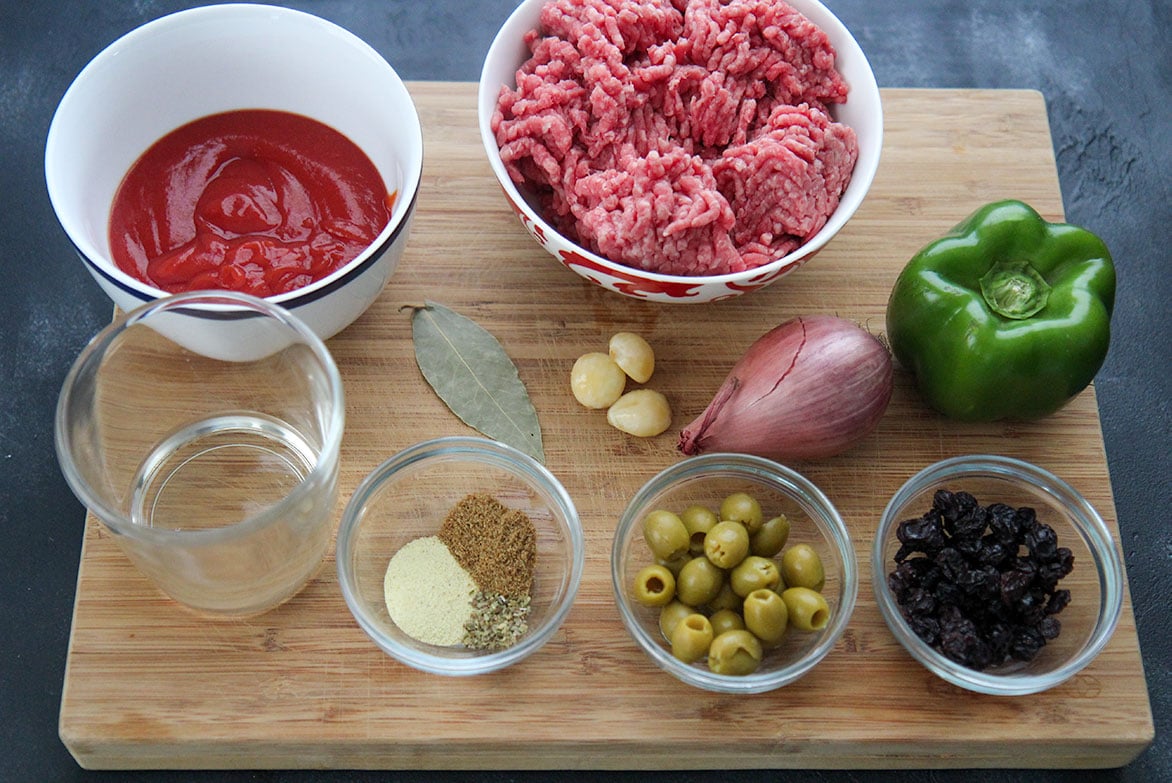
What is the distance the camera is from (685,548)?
6.42ft

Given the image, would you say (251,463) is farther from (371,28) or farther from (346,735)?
(371,28)

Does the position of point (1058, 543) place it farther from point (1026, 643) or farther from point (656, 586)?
point (656, 586)

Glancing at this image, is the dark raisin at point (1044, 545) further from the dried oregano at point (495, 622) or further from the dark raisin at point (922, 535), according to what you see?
the dried oregano at point (495, 622)

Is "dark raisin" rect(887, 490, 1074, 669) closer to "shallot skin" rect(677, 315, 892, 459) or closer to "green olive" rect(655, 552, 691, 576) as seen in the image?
"shallot skin" rect(677, 315, 892, 459)

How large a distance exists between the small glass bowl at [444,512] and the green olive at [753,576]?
0.25m

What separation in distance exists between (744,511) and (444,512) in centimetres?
50

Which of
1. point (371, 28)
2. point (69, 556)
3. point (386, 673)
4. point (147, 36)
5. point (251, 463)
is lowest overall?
point (69, 556)

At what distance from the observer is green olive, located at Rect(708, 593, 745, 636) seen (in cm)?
190

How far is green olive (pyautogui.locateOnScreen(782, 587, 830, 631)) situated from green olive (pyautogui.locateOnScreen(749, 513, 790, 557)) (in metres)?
0.09

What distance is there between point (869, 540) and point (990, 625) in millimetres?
234

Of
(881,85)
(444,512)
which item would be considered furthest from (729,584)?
(881,85)

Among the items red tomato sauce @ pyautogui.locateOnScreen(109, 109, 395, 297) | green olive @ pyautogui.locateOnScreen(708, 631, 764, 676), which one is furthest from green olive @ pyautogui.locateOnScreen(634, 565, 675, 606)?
red tomato sauce @ pyautogui.locateOnScreen(109, 109, 395, 297)

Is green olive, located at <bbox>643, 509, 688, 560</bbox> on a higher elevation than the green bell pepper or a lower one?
lower

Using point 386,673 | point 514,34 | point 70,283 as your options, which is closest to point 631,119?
point 514,34
